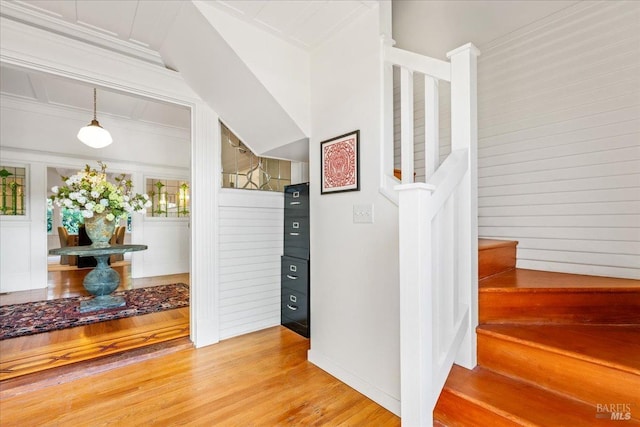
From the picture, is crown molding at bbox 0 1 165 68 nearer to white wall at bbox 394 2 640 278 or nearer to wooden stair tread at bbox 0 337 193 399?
wooden stair tread at bbox 0 337 193 399

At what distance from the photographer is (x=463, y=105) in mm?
1499

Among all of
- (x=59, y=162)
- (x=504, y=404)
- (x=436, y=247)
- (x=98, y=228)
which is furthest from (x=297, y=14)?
(x=59, y=162)

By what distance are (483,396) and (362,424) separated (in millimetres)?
731

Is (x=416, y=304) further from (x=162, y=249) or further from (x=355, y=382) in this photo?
(x=162, y=249)

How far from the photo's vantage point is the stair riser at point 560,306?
4.98 ft

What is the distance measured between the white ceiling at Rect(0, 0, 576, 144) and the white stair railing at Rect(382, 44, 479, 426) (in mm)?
663

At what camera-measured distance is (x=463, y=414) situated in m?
1.27

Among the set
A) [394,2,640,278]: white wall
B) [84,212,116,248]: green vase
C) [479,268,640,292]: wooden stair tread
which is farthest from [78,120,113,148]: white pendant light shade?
[479,268,640,292]: wooden stair tread

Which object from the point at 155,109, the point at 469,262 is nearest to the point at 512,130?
the point at 469,262

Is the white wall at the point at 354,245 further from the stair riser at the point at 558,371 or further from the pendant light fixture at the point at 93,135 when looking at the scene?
the pendant light fixture at the point at 93,135

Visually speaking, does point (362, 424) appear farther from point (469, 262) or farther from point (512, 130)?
point (512, 130)

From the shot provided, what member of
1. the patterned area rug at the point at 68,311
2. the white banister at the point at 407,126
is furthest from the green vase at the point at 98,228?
the white banister at the point at 407,126

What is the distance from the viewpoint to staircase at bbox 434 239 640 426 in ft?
3.66

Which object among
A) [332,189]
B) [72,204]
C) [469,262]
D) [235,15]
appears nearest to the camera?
[469,262]
